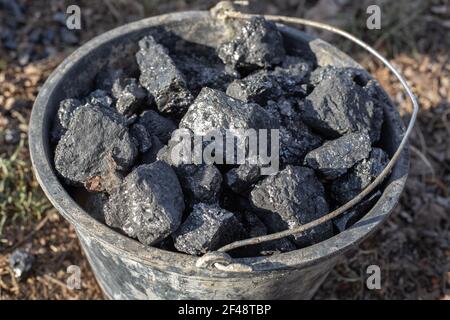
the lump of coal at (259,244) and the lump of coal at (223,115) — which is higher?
the lump of coal at (223,115)

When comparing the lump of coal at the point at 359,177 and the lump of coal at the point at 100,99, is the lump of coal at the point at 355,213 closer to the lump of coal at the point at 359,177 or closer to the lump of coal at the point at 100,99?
the lump of coal at the point at 359,177

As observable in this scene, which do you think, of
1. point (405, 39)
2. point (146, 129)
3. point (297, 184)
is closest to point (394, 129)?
point (297, 184)

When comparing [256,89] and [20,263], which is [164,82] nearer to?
[256,89]

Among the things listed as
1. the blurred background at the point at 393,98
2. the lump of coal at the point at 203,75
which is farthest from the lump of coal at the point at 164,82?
the blurred background at the point at 393,98

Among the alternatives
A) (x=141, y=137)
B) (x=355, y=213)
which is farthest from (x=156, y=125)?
(x=355, y=213)

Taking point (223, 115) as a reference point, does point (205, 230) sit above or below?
below

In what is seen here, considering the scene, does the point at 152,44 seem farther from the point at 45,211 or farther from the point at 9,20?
the point at 9,20

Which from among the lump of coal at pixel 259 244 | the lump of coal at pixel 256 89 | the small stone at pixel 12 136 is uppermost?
the lump of coal at pixel 256 89
